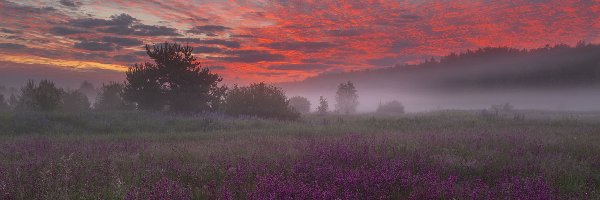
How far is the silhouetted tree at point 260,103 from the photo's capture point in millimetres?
23391

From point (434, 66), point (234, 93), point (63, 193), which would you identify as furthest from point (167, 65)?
point (434, 66)

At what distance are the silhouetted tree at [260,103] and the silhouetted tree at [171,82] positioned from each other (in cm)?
196

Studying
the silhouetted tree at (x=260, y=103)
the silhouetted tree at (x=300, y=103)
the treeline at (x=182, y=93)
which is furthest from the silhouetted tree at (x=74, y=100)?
the silhouetted tree at (x=300, y=103)

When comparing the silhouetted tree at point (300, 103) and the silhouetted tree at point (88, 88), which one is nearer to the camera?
the silhouetted tree at point (300, 103)

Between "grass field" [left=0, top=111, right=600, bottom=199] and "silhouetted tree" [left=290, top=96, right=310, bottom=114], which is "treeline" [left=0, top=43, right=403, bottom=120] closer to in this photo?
"grass field" [left=0, top=111, right=600, bottom=199]

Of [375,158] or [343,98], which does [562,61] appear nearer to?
[343,98]

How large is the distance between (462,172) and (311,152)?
2.92 m

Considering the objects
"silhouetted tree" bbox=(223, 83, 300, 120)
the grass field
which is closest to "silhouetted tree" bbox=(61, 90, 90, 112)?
"silhouetted tree" bbox=(223, 83, 300, 120)

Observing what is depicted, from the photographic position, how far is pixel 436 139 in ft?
31.5

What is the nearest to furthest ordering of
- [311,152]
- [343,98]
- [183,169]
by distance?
[183,169], [311,152], [343,98]

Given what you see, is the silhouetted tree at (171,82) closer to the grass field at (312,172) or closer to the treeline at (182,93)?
the treeline at (182,93)

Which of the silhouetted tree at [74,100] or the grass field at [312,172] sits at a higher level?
the grass field at [312,172]

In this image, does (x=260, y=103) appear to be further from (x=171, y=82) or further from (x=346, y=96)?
A: (x=346, y=96)

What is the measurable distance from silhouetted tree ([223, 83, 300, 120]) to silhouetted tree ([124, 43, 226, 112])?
6.44 ft
